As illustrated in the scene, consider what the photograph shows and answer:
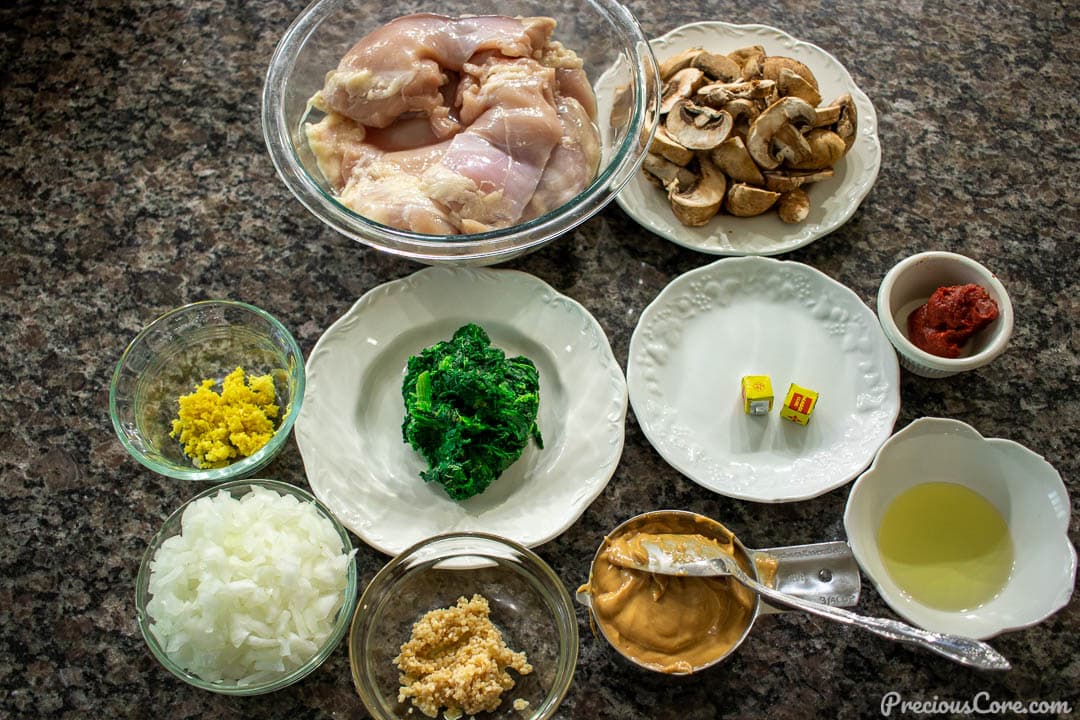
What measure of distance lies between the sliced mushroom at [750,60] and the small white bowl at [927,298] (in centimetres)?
59

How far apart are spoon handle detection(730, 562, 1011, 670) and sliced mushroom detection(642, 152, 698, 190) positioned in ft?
3.01

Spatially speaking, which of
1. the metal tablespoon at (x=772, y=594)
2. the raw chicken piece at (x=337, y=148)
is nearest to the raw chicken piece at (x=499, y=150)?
the raw chicken piece at (x=337, y=148)

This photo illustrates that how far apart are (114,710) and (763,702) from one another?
1393mm

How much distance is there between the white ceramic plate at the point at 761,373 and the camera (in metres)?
1.93

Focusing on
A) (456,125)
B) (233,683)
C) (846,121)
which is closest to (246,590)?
(233,683)

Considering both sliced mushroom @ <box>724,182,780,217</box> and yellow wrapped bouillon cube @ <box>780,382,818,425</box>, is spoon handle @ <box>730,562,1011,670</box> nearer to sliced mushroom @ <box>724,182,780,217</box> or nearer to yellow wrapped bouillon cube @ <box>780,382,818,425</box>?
yellow wrapped bouillon cube @ <box>780,382,818,425</box>

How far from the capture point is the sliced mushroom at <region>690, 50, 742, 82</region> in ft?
6.88

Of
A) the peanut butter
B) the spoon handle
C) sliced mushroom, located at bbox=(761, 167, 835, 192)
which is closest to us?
the spoon handle

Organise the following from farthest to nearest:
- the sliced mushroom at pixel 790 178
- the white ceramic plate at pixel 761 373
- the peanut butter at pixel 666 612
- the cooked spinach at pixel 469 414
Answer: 1. the sliced mushroom at pixel 790 178
2. the white ceramic plate at pixel 761 373
3. the cooked spinach at pixel 469 414
4. the peanut butter at pixel 666 612

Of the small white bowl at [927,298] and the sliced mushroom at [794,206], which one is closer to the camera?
the small white bowl at [927,298]

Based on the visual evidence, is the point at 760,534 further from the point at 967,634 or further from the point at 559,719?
the point at 559,719

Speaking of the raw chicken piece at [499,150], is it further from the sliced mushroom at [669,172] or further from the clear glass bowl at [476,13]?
the sliced mushroom at [669,172]

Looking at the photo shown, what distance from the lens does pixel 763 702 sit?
6.04ft

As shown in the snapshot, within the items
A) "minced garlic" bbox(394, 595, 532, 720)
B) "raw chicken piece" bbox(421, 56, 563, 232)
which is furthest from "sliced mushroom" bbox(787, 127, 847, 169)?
"minced garlic" bbox(394, 595, 532, 720)
